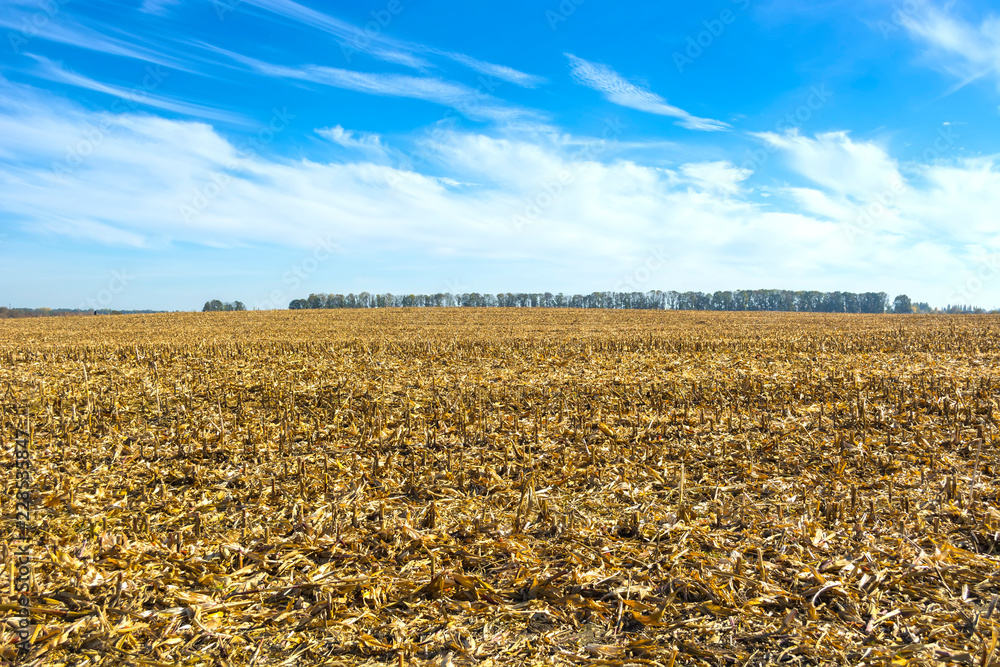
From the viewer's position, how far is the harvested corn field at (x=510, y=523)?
3.80 meters

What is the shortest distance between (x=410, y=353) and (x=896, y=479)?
49.7 ft

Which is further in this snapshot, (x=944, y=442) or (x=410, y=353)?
(x=410, y=353)

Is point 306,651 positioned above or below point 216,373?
below

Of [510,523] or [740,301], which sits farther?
[740,301]

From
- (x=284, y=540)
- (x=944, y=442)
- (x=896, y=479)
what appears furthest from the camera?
(x=944, y=442)

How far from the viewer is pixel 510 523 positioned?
218 inches

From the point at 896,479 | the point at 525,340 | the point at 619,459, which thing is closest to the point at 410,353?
the point at 525,340

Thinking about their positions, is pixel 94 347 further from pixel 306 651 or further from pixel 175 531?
pixel 306 651

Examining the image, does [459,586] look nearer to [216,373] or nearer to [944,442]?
[944,442]

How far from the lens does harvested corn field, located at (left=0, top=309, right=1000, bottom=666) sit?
3797mm

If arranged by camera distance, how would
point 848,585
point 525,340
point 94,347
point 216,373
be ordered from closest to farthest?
point 848,585
point 216,373
point 94,347
point 525,340

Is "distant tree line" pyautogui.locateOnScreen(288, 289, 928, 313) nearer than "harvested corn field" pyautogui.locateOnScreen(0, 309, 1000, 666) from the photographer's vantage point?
No

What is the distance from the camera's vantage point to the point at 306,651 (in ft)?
12.1

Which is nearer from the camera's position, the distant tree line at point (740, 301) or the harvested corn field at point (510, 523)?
the harvested corn field at point (510, 523)
